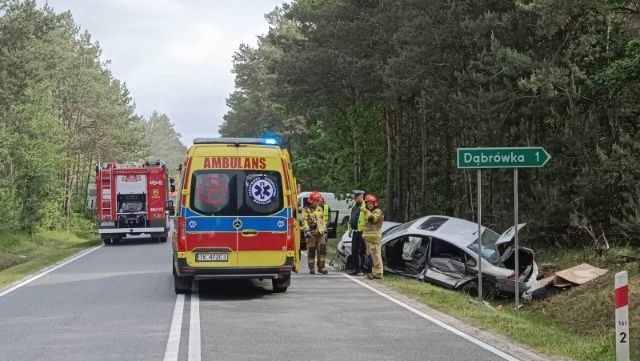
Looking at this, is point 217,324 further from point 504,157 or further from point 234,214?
point 504,157

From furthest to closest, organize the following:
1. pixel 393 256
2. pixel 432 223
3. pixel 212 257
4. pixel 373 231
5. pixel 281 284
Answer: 1. pixel 393 256
2. pixel 432 223
3. pixel 373 231
4. pixel 281 284
5. pixel 212 257

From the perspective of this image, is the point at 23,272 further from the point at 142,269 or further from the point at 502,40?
the point at 502,40

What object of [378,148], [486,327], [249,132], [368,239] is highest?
[249,132]

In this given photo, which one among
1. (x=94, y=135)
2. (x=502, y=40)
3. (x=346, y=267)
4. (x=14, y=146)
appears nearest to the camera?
(x=346, y=267)

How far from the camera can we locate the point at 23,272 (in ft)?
59.6

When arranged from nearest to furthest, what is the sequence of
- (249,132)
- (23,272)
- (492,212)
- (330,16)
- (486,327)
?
(486,327), (23,272), (492,212), (330,16), (249,132)

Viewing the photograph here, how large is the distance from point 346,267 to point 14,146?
84.3 feet

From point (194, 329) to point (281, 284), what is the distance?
13.0ft

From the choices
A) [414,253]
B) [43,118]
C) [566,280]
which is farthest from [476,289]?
[43,118]

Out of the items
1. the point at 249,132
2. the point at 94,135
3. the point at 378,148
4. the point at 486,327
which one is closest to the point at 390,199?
the point at 378,148

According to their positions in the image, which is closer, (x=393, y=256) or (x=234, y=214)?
(x=234, y=214)

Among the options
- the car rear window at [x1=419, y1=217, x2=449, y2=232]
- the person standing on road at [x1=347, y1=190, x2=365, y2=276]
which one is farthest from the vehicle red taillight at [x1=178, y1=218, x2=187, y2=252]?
the car rear window at [x1=419, y1=217, x2=449, y2=232]

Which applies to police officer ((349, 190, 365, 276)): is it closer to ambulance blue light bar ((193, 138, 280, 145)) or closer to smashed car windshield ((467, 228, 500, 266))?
smashed car windshield ((467, 228, 500, 266))

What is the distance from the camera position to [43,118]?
128 ft
